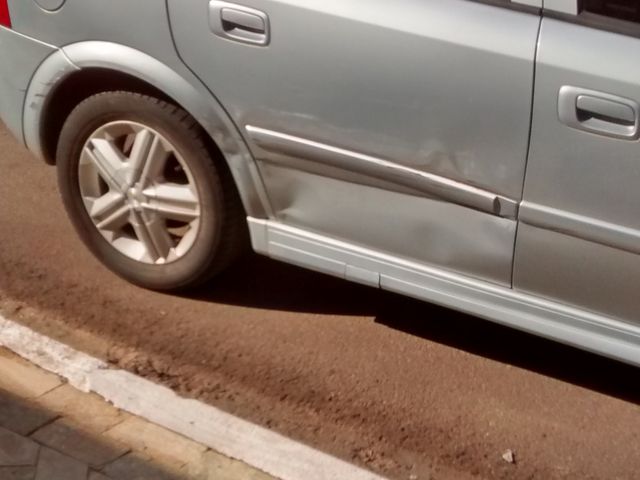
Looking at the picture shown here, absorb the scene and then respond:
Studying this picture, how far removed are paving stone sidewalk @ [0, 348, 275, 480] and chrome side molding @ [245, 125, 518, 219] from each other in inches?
36.3

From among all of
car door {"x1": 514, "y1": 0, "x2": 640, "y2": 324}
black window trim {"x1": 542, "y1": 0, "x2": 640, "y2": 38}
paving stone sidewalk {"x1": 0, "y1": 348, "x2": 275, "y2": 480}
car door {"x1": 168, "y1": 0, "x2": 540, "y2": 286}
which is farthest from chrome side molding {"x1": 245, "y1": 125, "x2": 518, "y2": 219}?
paving stone sidewalk {"x1": 0, "y1": 348, "x2": 275, "y2": 480}

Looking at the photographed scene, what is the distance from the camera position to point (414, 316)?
423 centimetres

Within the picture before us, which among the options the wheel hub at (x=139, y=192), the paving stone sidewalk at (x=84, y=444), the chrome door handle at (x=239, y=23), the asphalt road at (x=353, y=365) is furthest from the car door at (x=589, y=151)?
the wheel hub at (x=139, y=192)

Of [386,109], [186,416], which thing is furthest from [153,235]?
[386,109]

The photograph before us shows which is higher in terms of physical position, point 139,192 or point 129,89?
point 129,89

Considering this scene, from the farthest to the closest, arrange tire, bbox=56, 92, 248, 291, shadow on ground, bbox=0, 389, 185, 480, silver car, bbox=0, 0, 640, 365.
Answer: tire, bbox=56, 92, 248, 291, shadow on ground, bbox=0, 389, 185, 480, silver car, bbox=0, 0, 640, 365

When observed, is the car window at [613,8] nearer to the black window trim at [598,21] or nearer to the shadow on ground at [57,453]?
the black window trim at [598,21]

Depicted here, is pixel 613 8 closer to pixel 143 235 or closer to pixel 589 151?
pixel 589 151

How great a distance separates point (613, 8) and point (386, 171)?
2.56 feet

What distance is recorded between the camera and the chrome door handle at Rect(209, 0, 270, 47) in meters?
3.50

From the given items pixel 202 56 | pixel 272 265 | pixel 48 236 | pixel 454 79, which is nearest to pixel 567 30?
pixel 454 79

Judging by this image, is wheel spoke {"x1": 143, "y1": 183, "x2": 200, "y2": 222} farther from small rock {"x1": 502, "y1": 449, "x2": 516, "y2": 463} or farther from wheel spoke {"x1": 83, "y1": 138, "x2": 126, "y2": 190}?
small rock {"x1": 502, "y1": 449, "x2": 516, "y2": 463}

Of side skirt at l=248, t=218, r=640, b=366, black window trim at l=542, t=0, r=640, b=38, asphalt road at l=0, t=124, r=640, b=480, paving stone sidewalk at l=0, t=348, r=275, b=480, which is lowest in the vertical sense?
asphalt road at l=0, t=124, r=640, b=480

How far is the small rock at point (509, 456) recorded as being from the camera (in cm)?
354
